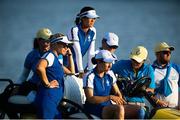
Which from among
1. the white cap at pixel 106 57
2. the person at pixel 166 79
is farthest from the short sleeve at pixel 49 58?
the person at pixel 166 79

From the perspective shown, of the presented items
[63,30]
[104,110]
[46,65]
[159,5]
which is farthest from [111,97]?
[159,5]

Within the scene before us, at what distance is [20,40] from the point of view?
1736 cm

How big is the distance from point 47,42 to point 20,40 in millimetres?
11627

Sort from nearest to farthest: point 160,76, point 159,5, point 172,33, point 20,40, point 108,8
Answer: point 160,76 → point 20,40 → point 172,33 → point 108,8 → point 159,5

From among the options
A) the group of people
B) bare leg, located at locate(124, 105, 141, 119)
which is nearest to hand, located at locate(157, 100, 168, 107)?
the group of people

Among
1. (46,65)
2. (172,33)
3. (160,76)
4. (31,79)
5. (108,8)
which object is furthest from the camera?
(108,8)

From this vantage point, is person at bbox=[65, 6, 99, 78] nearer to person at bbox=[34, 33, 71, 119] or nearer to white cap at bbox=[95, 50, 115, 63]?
white cap at bbox=[95, 50, 115, 63]

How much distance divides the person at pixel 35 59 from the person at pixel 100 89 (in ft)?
1.52

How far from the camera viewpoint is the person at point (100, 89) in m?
5.46

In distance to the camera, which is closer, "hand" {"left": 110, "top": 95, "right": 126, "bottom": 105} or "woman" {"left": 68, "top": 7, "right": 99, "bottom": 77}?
"hand" {"left": 110, "top": 95, "right": 126, "bottom": 105}

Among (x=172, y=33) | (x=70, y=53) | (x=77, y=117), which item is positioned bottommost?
(x=172, y=33)

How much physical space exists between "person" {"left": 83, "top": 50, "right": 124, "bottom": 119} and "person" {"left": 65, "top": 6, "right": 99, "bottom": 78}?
2.05 ft

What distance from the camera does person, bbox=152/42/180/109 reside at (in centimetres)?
641

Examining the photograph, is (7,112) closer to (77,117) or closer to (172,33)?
(77,117)
